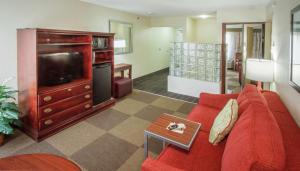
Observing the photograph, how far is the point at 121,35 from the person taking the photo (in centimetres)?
584

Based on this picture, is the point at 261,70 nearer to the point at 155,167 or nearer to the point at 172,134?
the point at 172,134

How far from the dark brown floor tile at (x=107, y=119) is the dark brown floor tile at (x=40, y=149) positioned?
0.84 meters

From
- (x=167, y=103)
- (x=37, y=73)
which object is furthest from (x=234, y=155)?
(x=167, y=103)

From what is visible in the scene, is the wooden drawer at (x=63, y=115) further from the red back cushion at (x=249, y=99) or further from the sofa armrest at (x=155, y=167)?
the red back cushion at (x=249, y=99)

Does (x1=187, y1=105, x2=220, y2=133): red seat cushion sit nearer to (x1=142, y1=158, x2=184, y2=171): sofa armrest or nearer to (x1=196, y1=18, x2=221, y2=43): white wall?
(x1=142, y1=158, x2=184, y2=171): sofa armrest

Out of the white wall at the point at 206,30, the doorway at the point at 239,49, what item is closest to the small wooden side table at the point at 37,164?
the doorway at the point at 239,49

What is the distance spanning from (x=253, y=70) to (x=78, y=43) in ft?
9.90

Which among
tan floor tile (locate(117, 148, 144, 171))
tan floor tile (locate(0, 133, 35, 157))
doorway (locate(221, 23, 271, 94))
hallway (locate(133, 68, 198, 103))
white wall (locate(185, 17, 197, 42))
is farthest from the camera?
white wall (locate(185, 17, 197, 42))

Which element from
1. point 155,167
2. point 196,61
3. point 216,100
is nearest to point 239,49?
point 196,61

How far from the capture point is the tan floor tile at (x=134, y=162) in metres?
2.24

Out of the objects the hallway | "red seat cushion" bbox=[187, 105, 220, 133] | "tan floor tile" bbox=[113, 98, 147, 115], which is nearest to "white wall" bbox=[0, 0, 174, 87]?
the hallway

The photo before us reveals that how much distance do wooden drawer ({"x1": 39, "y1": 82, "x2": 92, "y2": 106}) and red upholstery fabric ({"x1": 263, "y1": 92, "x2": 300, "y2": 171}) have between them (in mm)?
2931

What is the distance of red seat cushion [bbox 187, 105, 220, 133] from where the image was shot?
2.33 m

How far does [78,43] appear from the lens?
3.51 meters
